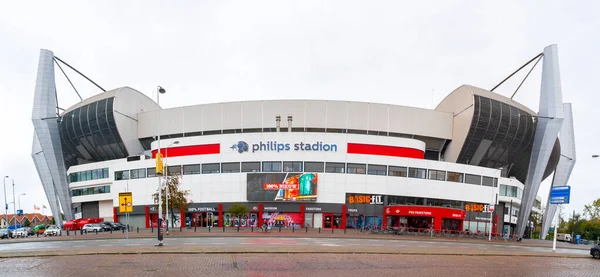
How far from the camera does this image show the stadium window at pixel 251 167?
49281 millimetres

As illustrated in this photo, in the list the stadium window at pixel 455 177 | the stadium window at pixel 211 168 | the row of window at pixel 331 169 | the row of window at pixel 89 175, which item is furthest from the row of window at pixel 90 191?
the stadium window at pixel 455 177

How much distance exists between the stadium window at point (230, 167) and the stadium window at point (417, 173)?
24708 mm

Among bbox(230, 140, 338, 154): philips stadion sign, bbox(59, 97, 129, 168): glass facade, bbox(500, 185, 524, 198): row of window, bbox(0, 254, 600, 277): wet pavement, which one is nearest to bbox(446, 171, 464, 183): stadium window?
bbox(500, 185, 524, 198): row of window

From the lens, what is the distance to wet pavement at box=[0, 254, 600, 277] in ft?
44.0

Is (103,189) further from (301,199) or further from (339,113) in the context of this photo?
(339,113)

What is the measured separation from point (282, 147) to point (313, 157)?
4619 mm

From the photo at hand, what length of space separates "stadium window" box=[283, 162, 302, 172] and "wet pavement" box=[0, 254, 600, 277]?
1201 inches

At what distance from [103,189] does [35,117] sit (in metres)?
18.9

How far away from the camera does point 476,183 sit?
51750mm

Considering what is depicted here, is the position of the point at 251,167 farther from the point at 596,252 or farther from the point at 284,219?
the point at 596,252

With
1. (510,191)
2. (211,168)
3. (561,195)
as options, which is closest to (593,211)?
(510,191)

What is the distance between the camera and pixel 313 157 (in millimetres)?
48875

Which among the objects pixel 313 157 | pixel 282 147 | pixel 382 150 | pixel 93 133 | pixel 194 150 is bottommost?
pixel 313 157

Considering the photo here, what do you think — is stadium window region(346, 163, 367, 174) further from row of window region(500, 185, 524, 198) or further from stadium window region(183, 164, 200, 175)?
row of window region(500, 185, 524, 198)
